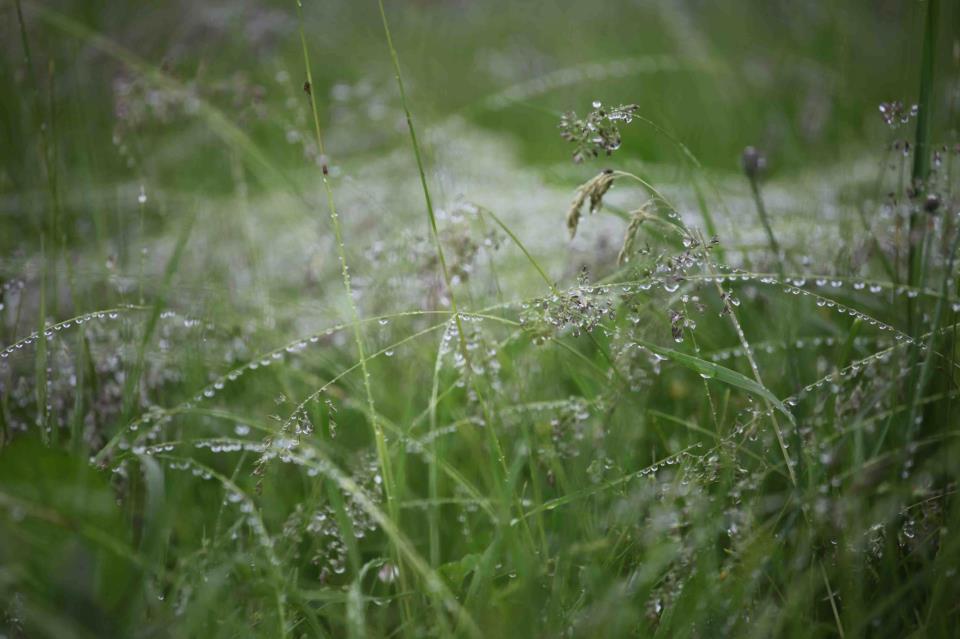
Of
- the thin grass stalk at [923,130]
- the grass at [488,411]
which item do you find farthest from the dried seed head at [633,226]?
the thin grass stalk at [923,130]

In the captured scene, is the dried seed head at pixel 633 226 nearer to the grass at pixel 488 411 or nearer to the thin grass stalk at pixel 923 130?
the grass at pixel 488 411

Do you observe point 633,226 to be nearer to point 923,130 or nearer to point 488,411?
point 488,411

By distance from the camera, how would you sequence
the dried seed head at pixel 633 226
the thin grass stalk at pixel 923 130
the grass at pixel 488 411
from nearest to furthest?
the grass at pixel 488 411 < the dried seed head at pixel 633 226 < the thin grass stalk at pixel 923 130

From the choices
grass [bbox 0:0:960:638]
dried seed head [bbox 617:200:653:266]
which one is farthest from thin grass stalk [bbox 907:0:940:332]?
dried seed head [bbox 617:200:653:266]

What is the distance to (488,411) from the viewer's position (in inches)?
46.3

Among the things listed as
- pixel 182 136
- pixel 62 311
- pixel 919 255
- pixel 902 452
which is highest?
pixel 182 136

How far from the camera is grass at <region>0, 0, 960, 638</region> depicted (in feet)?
3.25

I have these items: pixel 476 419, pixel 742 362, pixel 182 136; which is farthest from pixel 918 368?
pixel 182 136

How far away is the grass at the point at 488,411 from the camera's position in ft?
3.25

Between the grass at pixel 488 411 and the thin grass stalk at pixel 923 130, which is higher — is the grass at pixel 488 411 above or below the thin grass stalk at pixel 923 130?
below

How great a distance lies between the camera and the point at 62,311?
239 cm

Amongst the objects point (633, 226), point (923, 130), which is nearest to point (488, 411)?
point (633, 226)

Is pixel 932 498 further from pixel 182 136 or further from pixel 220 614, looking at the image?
pixel 182 136

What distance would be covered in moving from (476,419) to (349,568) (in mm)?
359
